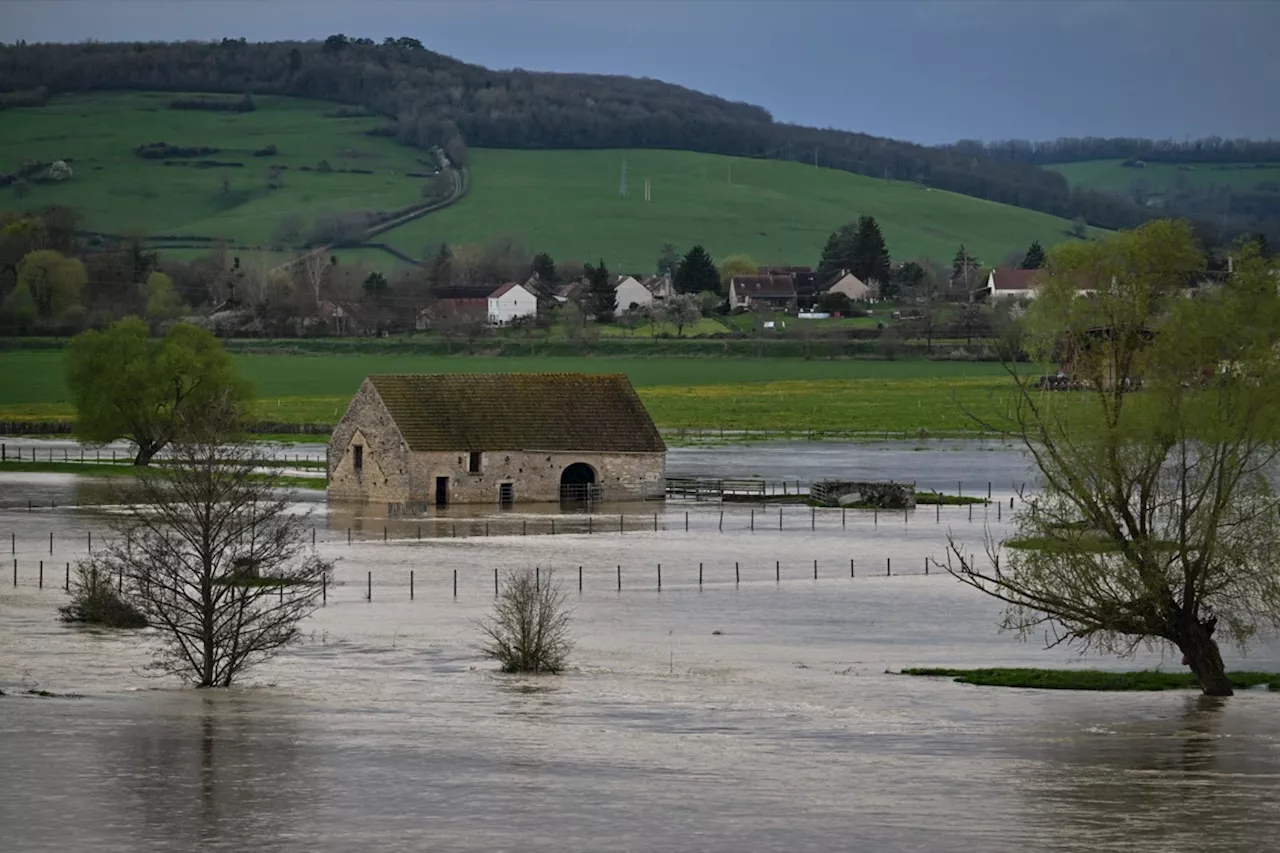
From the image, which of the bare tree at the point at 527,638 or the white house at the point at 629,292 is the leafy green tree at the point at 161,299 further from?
the bare tree at the point at 527,638

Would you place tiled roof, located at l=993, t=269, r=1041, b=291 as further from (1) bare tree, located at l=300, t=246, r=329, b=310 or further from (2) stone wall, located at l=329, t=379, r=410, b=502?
(2) stone wall, located at l=329, t=379, r=410, b=502

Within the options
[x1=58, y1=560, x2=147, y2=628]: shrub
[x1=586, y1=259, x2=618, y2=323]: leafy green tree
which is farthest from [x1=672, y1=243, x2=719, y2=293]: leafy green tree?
[x1=58, y1=560, x2=147, y2=628]: shrub

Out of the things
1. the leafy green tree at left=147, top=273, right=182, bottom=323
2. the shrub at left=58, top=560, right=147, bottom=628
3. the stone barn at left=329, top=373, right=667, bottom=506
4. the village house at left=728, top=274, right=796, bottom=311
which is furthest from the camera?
the village house at left=728, top=274, right=796, bottom=311

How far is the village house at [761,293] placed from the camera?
577ft

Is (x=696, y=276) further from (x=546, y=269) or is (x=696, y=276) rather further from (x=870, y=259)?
(x=870, y=259)

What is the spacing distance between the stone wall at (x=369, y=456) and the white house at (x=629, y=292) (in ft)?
349

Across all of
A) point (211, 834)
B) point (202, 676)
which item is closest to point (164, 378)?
point (202, 676)

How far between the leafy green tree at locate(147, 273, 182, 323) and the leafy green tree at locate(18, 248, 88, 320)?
5.55 meters

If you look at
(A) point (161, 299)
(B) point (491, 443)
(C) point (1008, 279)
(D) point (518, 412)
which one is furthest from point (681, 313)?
(B) point (491, 443)

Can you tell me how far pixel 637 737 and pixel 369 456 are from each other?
40.0 meters

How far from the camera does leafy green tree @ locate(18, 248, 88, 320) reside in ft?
501

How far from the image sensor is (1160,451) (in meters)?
33.3

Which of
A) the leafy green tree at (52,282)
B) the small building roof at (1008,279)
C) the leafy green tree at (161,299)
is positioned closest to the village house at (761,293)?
the small building roof at (1008,279)

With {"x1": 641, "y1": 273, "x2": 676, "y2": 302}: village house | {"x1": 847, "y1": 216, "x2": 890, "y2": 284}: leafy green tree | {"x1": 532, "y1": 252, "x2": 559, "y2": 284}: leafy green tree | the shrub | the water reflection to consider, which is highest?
{"x1": 847, "y1": 216, "x2": 890, "y2": 284}: leafy green tree
